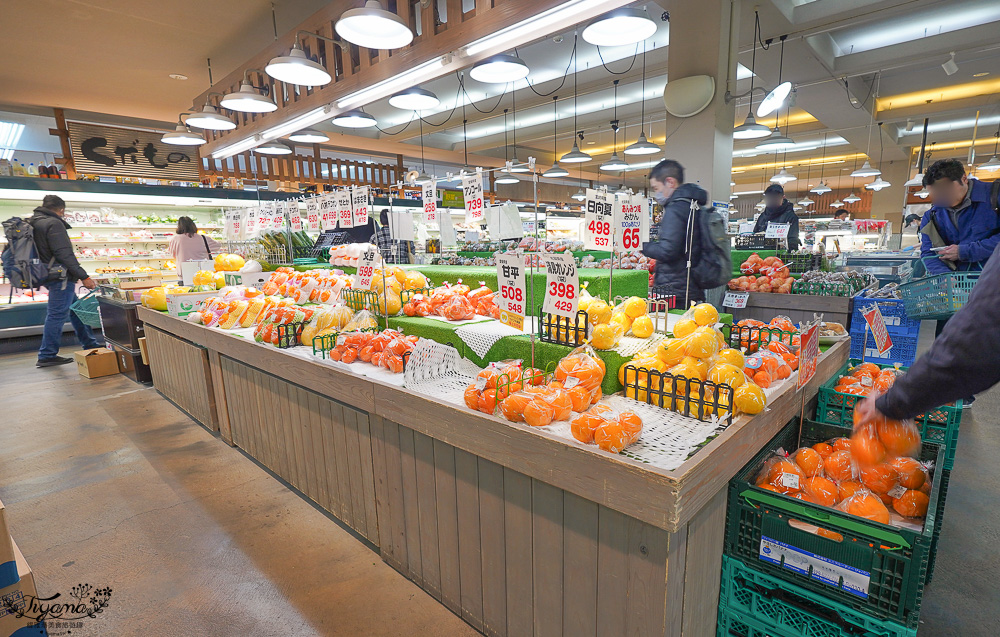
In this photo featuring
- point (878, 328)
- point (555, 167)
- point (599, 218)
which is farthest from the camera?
point (555, 167)

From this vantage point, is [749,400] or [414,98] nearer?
[749,400]

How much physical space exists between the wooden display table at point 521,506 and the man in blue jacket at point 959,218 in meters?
2.02

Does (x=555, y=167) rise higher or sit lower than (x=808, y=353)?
higher

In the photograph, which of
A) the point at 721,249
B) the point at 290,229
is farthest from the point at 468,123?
the point at 721,249

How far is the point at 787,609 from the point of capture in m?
1.52

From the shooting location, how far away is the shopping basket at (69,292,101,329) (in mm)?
6648

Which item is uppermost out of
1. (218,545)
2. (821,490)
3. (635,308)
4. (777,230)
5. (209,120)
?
(209,120)

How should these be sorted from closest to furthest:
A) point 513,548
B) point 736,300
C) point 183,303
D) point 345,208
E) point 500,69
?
point 513,548, point 345,208, point 500,69, point 183,303, point 736,300

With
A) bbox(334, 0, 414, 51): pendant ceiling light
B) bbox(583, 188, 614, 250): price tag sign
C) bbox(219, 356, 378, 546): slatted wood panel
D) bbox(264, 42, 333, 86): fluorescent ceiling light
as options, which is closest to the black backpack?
bbox(219, 356, 378, 546): slatted wood panel

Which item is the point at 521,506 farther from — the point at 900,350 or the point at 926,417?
the point at 900,350

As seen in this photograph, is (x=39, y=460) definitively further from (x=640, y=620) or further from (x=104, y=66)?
(x=104, y=66)

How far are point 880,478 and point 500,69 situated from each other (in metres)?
3.68

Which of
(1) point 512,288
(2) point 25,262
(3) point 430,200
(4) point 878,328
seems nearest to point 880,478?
(4) point 878,328

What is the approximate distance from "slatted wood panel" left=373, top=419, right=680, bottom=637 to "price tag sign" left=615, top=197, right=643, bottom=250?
148 cm
